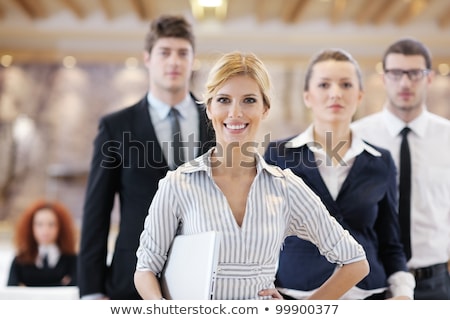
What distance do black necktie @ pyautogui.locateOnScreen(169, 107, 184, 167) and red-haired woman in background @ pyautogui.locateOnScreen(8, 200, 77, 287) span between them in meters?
0.72

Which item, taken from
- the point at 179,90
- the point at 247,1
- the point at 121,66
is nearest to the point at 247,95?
the point at 179,90

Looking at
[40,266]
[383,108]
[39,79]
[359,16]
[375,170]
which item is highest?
[39,79]

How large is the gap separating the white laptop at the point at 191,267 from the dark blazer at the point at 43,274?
82 centimetres

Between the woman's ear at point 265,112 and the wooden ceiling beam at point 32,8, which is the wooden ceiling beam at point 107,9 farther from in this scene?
the woman's ear at point 265,112

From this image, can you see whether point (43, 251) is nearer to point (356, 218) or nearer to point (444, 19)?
point (356, 218)

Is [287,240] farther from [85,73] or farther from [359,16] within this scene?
[85,73]

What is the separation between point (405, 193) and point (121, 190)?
474 millimetres

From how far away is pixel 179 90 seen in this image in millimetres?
941

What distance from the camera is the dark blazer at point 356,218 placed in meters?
0.88

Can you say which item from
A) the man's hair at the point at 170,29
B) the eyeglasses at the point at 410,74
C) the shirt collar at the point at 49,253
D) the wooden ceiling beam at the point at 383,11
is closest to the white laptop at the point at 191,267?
the man's hair at the point at 170,29

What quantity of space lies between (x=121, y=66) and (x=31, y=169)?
2.90 ft

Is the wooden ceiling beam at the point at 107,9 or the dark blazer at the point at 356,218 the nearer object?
the dark blazer at the point at 356,218

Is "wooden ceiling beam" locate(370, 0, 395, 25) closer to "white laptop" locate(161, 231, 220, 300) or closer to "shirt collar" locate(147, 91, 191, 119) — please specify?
"shirt collar" locate(147, 91, 191, 119)

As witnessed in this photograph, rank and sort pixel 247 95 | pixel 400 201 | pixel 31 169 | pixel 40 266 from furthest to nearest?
pixel 31 169
pixel 40 266
pixel 400 201
pixel 247 95
